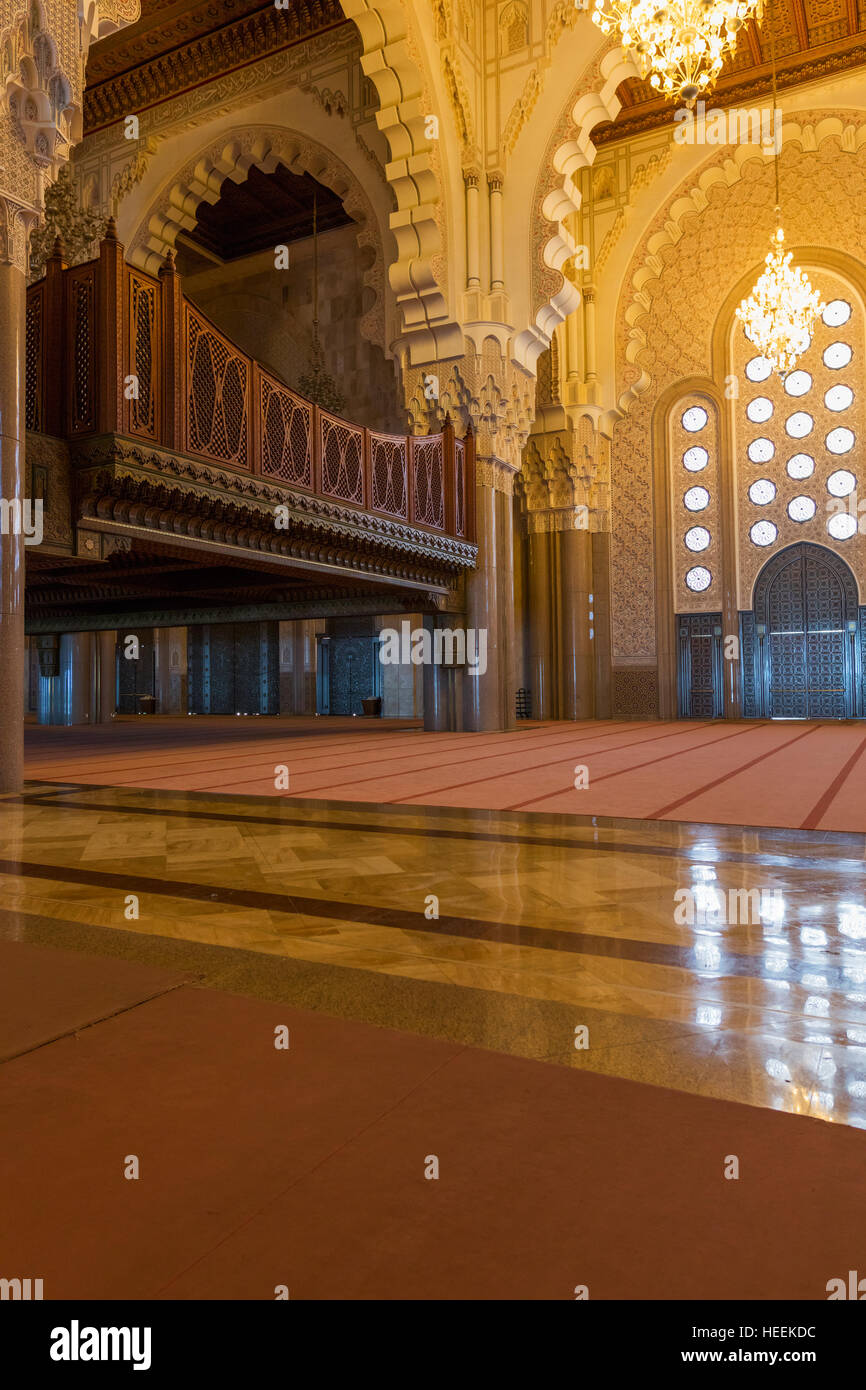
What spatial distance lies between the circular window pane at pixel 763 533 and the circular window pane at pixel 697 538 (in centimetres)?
68

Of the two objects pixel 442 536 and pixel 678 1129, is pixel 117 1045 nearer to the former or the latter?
pixel 678 1129

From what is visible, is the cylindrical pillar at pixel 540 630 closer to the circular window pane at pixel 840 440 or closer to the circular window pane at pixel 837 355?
the circular window pane at pixel 840 440

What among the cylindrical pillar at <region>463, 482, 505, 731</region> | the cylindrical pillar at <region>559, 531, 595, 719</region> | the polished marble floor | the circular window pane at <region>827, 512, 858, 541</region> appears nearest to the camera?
the polished marble floor

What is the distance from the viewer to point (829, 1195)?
83 centimetres

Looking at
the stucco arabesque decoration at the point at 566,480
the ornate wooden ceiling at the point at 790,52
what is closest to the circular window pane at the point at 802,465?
the stucco arabesque decoration at the point at 566,480

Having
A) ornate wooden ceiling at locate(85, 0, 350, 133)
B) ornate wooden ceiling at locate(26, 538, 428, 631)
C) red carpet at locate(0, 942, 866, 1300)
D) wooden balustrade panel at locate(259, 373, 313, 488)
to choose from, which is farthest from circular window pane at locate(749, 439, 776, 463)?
red carpet at locate(0, 942, 866, 1300)

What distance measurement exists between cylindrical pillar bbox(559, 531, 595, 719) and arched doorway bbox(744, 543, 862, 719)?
8.55 ft

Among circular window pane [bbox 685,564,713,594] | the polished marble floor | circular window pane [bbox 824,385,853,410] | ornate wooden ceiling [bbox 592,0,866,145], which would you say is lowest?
the polished marble floor

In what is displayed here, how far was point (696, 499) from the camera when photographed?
13461mm

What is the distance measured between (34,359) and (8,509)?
1311 mm

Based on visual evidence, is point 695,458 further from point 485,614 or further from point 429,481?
point 429,481

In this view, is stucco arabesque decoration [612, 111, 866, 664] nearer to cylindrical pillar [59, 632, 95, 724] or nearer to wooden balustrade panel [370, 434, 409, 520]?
wooden balustrade panel [370, 434, 409, 520]

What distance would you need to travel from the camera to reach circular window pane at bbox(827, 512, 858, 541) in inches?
486

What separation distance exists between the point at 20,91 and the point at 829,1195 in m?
5.48
